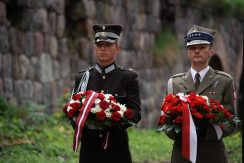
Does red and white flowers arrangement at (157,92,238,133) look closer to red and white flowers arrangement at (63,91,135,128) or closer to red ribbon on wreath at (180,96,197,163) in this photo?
red ribbon on wreath at (180,96,197,163)

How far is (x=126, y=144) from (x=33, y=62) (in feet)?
18.8

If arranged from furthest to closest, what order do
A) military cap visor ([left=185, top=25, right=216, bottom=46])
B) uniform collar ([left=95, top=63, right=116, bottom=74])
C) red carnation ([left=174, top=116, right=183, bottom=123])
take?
uniform collar ([left=95, top=63, right=116, bottom=74])
military cap visor ([left=185, top=25, right=216, bottom=46])
red carnation ([left=174, top=116, right=183, bottom=123])

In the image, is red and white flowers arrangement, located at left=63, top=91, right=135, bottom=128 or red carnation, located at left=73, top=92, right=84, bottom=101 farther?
red carnation, located at left=73, top=92, right=84, bottom=101

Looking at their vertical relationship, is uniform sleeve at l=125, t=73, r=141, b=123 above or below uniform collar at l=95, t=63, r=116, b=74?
below

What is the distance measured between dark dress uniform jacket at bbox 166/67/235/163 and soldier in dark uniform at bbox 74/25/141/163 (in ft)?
1.02

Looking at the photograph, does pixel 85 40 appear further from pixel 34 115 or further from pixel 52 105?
pixel 34 115

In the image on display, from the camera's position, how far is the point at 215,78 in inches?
190

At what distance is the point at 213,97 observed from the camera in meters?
4.79

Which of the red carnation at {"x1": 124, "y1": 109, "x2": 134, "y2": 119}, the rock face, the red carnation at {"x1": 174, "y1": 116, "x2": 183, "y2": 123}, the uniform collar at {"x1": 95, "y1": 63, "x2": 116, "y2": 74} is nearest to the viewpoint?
the red carnation at {"x1": 174, "y1": 116, "x2": 183, "y2": 123}

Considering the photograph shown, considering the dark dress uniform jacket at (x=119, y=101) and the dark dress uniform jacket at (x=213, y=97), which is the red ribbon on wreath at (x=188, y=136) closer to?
the dark dress uniform jacket at (x=213, y=97)

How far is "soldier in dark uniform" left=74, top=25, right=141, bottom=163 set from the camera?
4.81 meters

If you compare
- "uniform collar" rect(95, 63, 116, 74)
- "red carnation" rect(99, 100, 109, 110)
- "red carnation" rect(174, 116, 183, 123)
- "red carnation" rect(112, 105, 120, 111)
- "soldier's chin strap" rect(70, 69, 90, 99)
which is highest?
"uniform collar" rect(95, 63, 116, 74)

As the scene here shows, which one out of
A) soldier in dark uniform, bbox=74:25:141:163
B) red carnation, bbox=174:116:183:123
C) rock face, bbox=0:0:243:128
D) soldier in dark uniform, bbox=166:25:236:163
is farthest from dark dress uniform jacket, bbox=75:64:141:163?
rock face, bbox=0:0:243:128

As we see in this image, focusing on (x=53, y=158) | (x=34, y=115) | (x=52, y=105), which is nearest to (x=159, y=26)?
(x=52, y=105)
